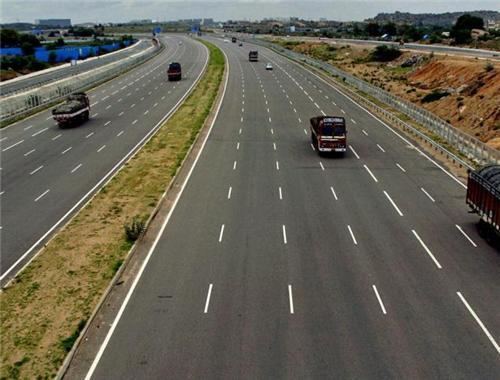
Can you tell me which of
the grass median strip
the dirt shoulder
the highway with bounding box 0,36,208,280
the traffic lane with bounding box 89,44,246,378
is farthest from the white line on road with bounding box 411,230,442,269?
the dirt shoulder

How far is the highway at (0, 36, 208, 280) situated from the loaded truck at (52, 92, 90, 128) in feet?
2.77

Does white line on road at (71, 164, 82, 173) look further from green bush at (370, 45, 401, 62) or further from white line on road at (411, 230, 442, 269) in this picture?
green bush at (370, 45, 401, 62)

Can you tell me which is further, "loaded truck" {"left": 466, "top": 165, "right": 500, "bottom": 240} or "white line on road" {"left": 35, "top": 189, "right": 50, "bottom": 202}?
"white line on road" {"left": 35, "top": 189, "right": 50, "bottom": 202}

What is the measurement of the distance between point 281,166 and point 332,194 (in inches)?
279

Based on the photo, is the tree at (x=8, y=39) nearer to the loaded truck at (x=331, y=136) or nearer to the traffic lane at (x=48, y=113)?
the traffic lane at (x=48, y=113)

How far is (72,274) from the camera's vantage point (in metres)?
22.6

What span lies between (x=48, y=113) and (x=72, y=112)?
11090 mm

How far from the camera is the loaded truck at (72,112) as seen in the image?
53781mm

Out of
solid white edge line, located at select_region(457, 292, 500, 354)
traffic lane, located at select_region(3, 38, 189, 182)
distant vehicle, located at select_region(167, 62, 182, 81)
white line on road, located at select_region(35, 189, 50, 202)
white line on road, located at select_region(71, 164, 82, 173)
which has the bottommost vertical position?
distant vehicle, located at select_region(167, 62, 182, 81)

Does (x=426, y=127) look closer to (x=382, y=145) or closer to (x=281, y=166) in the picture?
(x=382, y=145)

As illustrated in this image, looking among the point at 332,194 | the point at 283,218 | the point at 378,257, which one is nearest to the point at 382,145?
the point at 332,194

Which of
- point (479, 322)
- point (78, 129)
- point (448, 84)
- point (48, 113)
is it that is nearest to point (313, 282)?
point (479, 322)

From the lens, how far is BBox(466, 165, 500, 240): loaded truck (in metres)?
24.1

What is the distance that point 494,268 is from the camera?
74.6 feet
